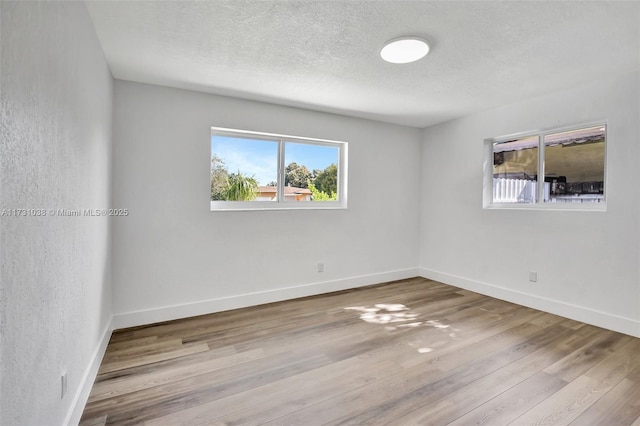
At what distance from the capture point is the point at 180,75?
279 cm

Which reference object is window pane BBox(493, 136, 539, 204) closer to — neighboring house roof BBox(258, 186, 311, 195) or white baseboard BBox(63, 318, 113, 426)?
neighboring house roof BBox(258, 186, 311, 195)

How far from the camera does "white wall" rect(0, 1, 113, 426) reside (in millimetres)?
961

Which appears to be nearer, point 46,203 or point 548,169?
point 46,203

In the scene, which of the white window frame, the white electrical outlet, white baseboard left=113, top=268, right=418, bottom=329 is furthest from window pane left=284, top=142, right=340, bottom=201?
the white electrical outlet

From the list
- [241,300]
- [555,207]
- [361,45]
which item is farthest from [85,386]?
[555,207]

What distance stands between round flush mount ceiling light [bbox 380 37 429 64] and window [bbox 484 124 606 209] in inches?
82.5

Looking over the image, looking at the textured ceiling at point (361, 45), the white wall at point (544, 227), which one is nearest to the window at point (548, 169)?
the white wall at point (544, 227)

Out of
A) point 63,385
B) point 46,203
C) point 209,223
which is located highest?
point 46,203

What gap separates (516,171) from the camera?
3.79 m

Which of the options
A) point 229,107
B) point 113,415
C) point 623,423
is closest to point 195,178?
point 229,107

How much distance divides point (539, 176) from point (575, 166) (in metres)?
0.34

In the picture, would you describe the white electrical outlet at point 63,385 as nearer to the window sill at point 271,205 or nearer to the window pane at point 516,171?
the window sill at point 271,205

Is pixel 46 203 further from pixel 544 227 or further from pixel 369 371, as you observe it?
pixel 544 227

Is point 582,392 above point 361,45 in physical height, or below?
below
